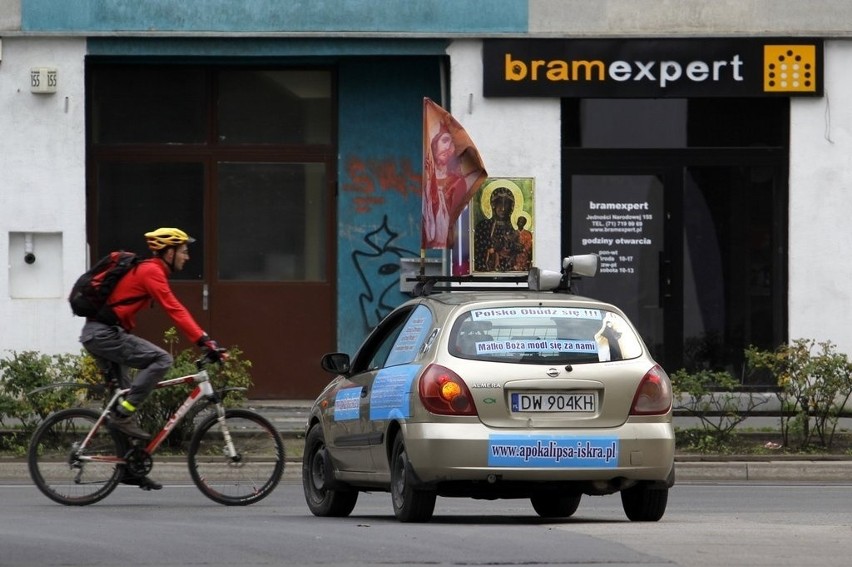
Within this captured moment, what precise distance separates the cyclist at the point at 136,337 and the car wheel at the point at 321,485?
0.83 m

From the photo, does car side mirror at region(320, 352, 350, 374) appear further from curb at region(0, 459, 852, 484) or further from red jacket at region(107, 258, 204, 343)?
curb at region(0, 459, 852, 484)

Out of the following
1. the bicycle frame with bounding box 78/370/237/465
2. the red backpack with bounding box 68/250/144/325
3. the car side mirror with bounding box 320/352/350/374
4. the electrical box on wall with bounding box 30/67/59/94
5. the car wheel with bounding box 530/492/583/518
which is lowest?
the car wheel with bounding box 530/492/583/518

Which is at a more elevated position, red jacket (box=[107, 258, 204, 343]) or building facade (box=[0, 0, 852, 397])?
building facade (box=[0, 0, 852, 397])

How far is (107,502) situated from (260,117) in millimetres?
9078

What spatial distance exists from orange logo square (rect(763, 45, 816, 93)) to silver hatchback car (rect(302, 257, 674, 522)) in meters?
10.1

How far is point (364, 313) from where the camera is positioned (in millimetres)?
20750

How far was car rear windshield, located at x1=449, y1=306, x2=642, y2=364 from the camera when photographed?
9914 mm

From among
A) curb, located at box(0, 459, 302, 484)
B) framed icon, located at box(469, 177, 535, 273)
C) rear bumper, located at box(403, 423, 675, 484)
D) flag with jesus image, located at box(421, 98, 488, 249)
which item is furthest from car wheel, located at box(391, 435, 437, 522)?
framed icon, located at box(469, 177, 535, 273)

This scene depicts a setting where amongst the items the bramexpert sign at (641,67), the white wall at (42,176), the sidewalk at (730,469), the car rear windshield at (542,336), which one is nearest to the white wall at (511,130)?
the bramexpert sign at (641,67)

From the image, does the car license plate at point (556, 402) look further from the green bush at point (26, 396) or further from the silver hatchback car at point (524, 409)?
the green bush at point (26, 396)

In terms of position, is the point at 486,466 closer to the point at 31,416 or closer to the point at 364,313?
the point at 31,416

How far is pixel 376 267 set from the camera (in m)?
20.8

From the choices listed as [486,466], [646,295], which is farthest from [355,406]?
[646,295]

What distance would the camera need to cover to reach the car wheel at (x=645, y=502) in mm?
10141
